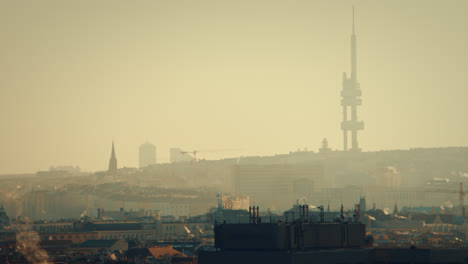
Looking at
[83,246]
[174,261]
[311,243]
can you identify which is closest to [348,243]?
[311,243]

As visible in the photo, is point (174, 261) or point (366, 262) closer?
point (366, 262)

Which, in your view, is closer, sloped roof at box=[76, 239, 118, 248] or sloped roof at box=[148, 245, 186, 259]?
sloped roof at box=[148, 245, 186, 259]

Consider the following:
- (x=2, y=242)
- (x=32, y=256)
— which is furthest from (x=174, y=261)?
(x=2, y=242)

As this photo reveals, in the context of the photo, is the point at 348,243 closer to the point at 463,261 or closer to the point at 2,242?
the point at 463,261

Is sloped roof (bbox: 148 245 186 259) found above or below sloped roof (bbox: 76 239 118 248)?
below

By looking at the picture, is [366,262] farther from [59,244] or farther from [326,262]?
[59,244]

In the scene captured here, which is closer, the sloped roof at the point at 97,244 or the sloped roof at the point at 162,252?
the sloped roof at the point at 162,252

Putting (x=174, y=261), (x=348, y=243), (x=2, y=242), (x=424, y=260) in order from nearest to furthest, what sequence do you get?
(x=424, y=260), (x=348, y=243), (x=174, y=261), (x=2, y=242)

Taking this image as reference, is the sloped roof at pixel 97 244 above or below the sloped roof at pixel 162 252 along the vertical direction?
above

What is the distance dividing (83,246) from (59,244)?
155 inches

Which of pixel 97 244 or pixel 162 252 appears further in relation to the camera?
pixel 97 244

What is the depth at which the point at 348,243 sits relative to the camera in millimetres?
84875

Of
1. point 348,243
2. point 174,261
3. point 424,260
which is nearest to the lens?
point 424,260

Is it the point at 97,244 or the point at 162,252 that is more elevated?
the point at 97,244
